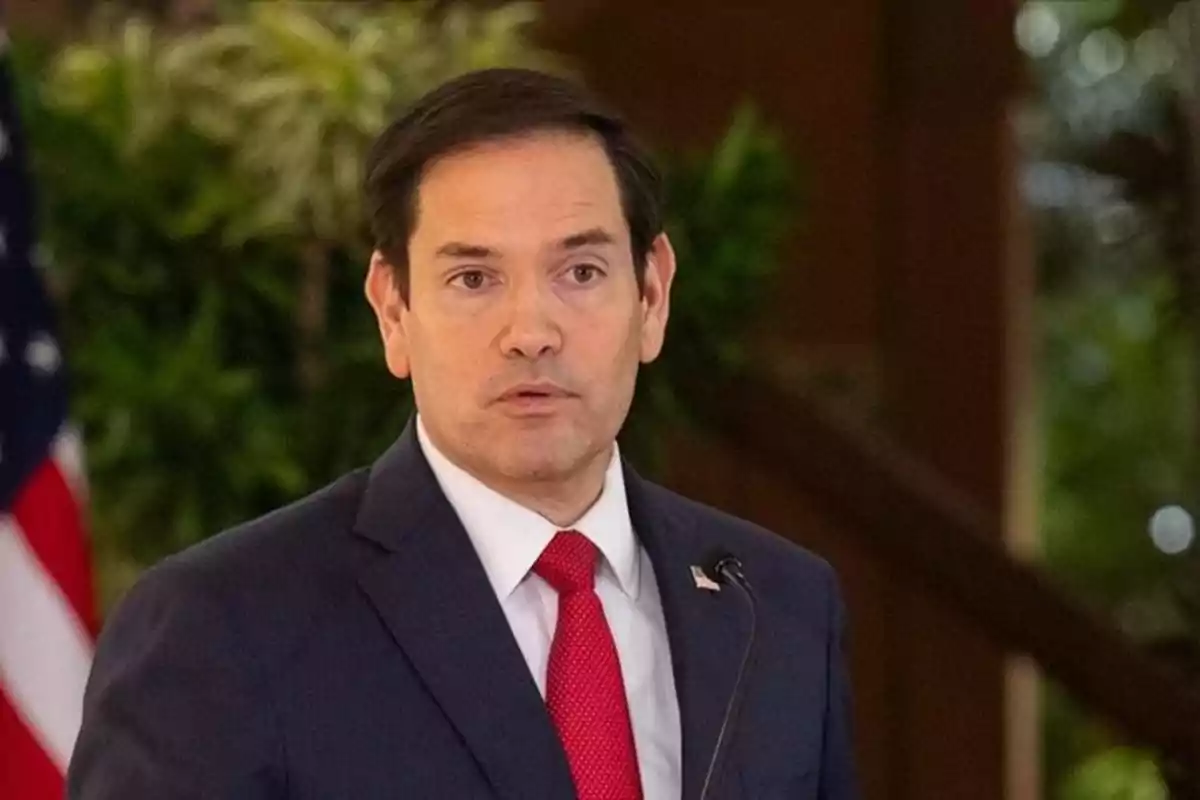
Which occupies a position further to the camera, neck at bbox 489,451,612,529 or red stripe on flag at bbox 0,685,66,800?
red stripe on flag at bbox 0,685,66,800

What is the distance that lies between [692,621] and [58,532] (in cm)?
84

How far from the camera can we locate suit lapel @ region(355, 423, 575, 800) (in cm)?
126

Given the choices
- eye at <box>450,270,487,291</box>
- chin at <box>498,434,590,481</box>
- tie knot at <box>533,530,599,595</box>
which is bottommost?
tie knot at <box>533,530,599,595</box>

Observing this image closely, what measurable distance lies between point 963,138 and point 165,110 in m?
1.52

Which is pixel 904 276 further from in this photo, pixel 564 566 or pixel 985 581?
pixel 564 566

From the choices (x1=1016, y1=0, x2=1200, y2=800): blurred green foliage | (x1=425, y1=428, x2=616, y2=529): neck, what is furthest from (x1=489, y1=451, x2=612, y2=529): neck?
(x1=1016, y1=0, x2=1200, y2=800): blurred green foliage

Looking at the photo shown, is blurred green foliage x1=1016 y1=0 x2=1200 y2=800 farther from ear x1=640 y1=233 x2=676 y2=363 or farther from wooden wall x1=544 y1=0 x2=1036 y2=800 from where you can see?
ear x1=640 y1=233 x2=676 y2=363

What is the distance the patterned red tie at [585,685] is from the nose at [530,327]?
16cm

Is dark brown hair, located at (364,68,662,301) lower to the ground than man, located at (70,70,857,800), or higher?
higher

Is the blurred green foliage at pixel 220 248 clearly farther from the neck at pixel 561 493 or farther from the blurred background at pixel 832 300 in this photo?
the neck at pixel 561 493

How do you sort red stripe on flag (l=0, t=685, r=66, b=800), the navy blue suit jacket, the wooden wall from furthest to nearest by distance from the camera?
1. the wooden wall
2. red stripe on flag (l=0, t=685, r=66, b=800)
3. the navy blue suit jacket

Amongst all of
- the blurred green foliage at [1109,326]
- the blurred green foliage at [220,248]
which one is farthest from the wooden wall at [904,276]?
the blurred green foliage at [220,248]

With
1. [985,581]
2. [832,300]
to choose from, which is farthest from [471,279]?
[832,300]

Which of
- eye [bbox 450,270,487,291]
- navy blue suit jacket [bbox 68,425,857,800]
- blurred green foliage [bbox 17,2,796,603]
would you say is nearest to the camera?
navy blue suit jacket [bbox 68,425,857,800]
